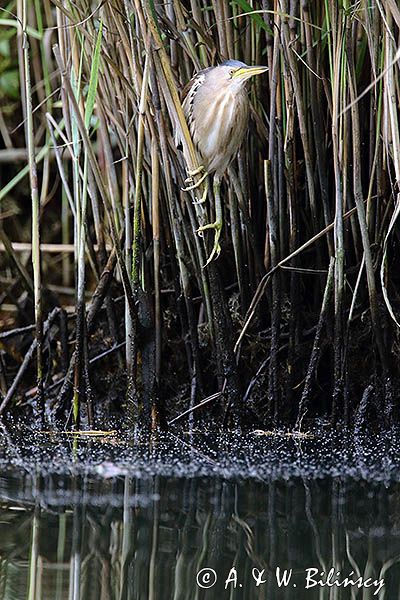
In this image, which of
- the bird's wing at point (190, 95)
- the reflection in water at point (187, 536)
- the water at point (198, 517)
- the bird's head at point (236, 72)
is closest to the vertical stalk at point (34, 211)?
the water at point (198, 517)

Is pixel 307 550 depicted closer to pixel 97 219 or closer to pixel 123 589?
pixel 123 589

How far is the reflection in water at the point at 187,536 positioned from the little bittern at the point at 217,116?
2.13 ft

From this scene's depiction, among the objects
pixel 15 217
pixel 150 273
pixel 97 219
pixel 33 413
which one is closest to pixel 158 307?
pixel 150 273

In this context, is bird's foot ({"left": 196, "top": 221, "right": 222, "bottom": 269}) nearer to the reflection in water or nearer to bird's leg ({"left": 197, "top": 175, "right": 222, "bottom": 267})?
bird's leg ({"left": 197, "top": 175, "right": 222, "bottom": 267})

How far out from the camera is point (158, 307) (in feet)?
7.89

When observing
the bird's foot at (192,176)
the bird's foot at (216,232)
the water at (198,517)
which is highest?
the bird's foot at (192,176)

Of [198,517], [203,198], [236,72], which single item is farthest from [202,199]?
[198,517]

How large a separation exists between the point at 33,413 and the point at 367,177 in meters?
1.09

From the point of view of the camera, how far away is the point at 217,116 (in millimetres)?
2238

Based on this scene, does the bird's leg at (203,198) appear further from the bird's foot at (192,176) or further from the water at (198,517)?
the water at (198,517)

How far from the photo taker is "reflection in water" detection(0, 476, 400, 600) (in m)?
1.41

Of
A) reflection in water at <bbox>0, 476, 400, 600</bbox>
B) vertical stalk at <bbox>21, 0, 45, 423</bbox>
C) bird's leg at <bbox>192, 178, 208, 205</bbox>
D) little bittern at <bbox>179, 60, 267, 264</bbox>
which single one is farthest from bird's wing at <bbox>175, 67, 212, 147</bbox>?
reflection in water at <bbox>0, 476, 400, 600</bbox>

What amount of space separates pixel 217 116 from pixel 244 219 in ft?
0.98

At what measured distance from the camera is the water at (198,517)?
1.43 metres
